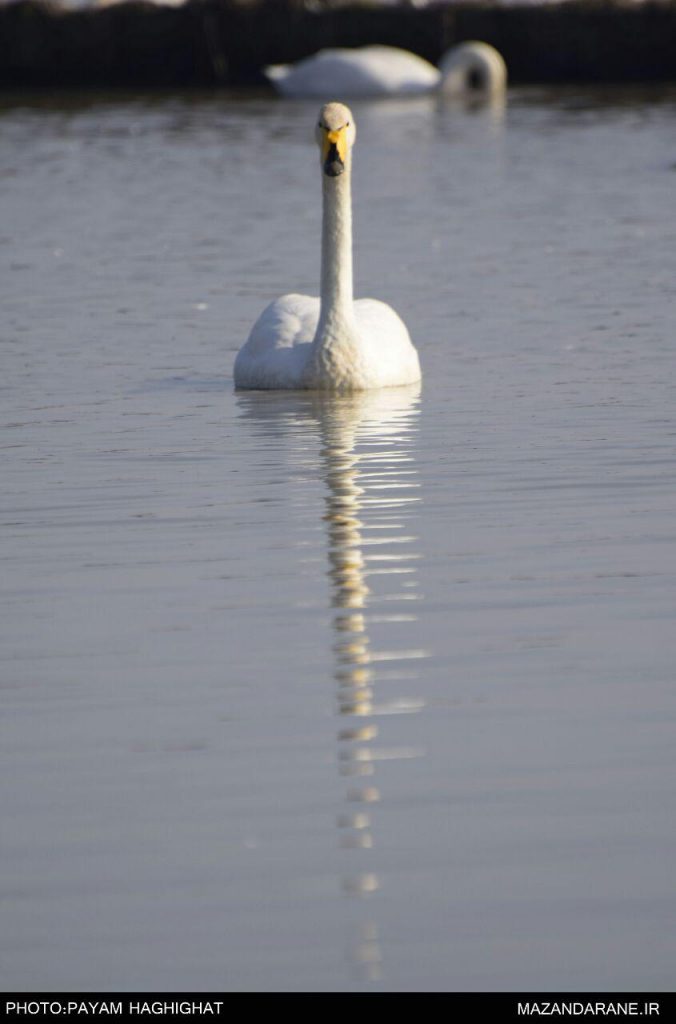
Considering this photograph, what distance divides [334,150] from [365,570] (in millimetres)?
5523

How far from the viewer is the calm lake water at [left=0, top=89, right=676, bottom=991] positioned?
5.12m

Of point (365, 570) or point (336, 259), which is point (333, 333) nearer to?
point (336, 259)

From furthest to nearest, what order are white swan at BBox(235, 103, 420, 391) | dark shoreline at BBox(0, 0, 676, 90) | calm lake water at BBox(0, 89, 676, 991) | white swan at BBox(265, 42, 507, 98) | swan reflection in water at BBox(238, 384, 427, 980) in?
dark shoreline at BBox(0, 0, 676, 90) → white swan at BBox(265, 42, 507, 98) → white swan at BBox(235, 103, 420, 391) → swan reflection in water at BBox(238, 384, 427, 980) → calm lake water at BBox(0, 89, 676, 991)

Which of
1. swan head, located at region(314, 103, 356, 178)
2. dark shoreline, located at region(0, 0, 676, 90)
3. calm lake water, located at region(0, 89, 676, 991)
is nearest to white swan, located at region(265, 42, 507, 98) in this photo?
dark shoreline, located at region(0, 0, 676, 90)

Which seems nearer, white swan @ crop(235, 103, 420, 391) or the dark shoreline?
white swan @ crop(235, 103, 420, 391)

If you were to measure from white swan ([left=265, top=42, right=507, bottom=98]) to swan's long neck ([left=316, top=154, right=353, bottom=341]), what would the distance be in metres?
35.8

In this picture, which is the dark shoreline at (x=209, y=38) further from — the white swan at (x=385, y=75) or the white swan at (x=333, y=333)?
the white swan at (x=333, y=333)

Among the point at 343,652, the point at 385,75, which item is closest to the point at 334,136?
the point at 343,652

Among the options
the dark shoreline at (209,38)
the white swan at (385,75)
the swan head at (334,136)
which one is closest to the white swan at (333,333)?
the swan head at (334,136)

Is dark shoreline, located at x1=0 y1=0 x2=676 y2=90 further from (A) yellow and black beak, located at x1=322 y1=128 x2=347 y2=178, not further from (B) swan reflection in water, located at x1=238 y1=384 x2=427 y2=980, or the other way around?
(B) swan reflection in water, located at x1=238 y1=384 x2=427 y2=980

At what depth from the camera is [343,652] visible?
7.20 m
